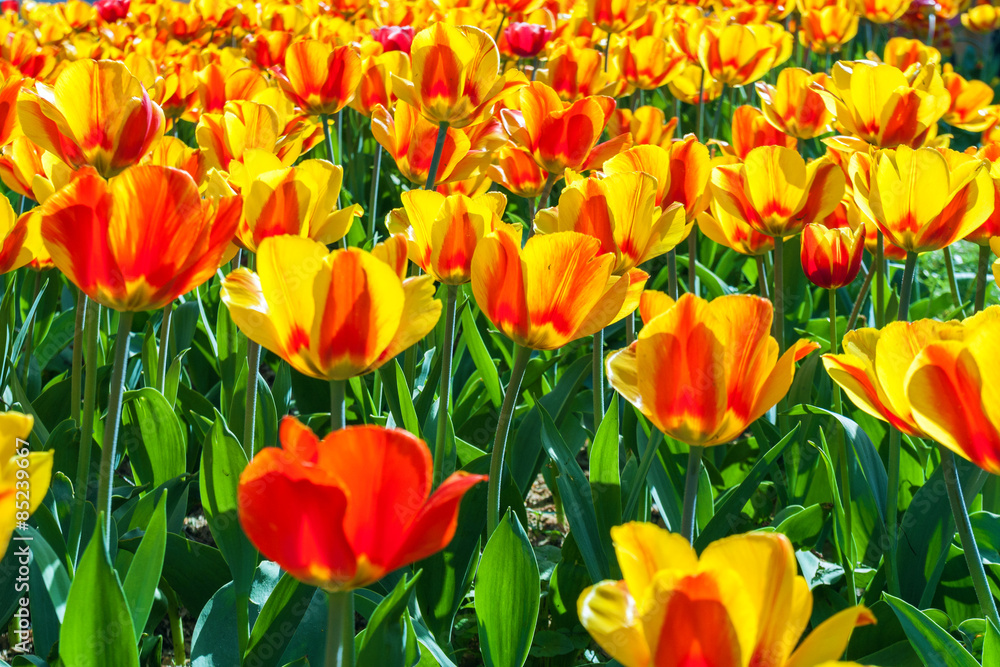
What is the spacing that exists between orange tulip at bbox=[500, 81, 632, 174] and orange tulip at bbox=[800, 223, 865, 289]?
0.41 m

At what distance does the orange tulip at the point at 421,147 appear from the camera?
1792 mm

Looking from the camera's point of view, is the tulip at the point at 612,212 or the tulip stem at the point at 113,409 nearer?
the tulip stem at the point at 113,409

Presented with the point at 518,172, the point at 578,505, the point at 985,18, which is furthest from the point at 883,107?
the point at 985,18

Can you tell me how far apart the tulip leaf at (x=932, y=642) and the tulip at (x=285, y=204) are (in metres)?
0.83

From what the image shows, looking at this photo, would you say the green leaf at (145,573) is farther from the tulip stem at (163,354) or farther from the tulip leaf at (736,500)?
the tulip leaf at (736,500)

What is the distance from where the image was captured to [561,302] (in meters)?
1.04

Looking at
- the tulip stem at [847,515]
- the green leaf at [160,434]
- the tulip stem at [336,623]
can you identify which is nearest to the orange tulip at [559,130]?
the tulip stem at [847,515]

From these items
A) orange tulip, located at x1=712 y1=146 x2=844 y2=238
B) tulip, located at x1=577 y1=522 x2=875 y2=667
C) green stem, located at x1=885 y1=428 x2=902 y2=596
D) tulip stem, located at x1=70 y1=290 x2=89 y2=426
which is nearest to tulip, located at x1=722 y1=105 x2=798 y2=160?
orange tulip, located at x1=712 y1=146 x2=844 y2=238

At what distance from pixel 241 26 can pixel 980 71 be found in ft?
16.8

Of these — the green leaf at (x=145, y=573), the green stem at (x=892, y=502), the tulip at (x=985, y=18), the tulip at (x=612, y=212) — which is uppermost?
the tulip at (x=612, y=212)

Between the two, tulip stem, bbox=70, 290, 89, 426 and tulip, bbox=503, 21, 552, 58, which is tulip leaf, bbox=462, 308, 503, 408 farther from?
tulip, bbox=503, 21, 552, 58

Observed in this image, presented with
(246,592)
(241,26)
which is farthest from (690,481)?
(241,26)

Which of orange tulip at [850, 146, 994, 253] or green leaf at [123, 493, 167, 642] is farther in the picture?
orange tulip at [850, 146, 994, 253]

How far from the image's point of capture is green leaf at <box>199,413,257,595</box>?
1204 mm
